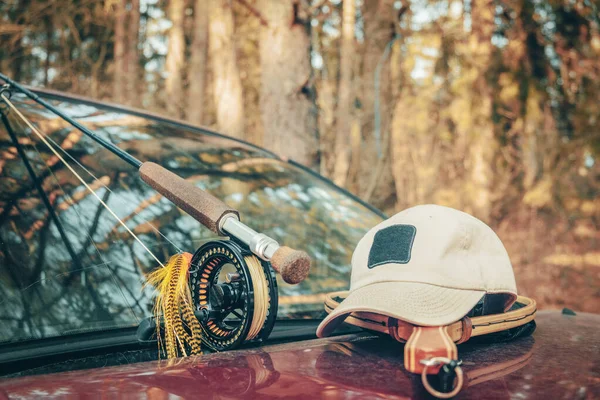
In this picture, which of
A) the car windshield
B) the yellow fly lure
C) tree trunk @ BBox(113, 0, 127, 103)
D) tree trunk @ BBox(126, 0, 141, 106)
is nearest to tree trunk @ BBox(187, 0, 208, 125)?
tree trunk @ BBox(126, 0, 141, 106)

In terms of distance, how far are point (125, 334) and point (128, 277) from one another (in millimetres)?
226

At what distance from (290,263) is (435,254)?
33 cm

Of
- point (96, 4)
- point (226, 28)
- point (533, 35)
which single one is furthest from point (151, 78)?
point (533, 35)

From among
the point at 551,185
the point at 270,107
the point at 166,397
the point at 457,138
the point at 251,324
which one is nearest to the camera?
the point at 166,397

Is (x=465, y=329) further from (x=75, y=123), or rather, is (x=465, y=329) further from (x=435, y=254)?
(x=75, y=123)

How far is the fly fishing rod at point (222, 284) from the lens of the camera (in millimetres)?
1504

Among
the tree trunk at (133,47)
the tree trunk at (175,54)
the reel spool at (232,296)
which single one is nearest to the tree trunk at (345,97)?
the tree trunk at (175,54)

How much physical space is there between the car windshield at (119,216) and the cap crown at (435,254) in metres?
0.61

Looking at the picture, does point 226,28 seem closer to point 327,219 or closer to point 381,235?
point 327,219

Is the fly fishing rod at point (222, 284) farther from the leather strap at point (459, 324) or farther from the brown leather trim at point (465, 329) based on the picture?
the brown leather trim at point (465, 329)

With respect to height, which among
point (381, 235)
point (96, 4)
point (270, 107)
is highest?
point (96, 4)

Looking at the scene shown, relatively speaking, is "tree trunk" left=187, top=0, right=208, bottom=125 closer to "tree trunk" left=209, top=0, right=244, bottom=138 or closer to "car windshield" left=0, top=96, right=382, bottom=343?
"tree trunk" left=209, top=0, right=244, bottom=138

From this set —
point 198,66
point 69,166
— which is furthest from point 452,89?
point 69,166

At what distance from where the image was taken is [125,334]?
69.0 inches
